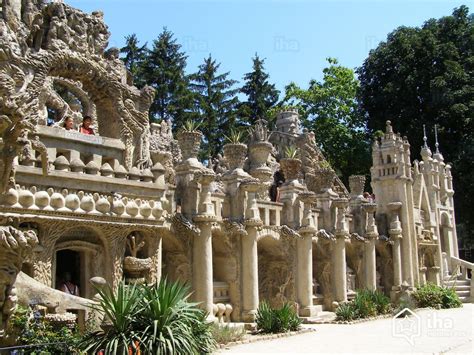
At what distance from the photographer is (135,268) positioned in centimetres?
1415

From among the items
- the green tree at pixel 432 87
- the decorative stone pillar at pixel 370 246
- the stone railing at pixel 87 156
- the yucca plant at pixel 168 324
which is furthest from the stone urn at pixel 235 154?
the green tree at pixel 432 87

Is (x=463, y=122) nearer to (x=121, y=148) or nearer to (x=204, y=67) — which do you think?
(x=204, y=67)

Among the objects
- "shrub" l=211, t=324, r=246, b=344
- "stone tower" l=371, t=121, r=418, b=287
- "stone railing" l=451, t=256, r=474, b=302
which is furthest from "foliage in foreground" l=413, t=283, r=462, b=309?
"shrub" l=211, t=324, r=246, b=344

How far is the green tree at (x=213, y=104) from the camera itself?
4578cm

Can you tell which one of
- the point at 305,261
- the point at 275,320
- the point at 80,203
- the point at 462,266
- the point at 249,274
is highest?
the point at 80,203

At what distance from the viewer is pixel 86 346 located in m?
9.89

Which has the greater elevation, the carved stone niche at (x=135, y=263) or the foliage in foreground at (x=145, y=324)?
the carved stone niche at (x=135, y=263)

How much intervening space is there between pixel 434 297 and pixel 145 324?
17.1 meters

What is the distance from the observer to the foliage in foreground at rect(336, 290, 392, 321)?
20.4 meters

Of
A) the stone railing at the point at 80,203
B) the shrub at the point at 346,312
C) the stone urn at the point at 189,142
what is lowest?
the shrub at the point at 346,312

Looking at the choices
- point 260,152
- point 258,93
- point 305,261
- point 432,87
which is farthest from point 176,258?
point 258,93

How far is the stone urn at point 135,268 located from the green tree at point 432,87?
28.4m

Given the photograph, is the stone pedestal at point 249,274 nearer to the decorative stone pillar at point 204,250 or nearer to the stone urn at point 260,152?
the decorative stone pillar at point 204,250

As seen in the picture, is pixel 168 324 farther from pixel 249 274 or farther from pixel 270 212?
pixel 270 212
